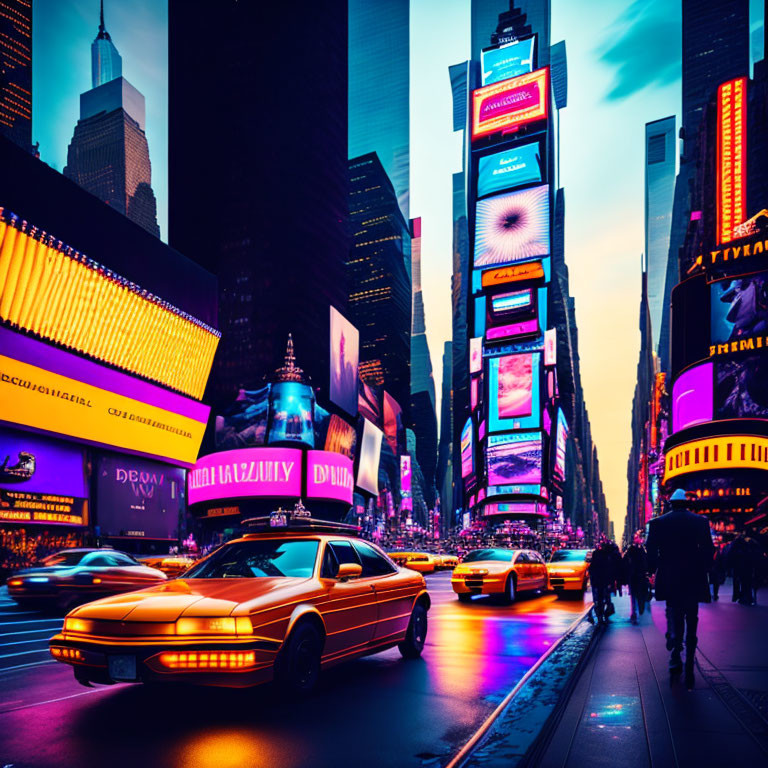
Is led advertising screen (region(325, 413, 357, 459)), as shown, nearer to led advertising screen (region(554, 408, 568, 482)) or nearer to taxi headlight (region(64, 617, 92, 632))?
led advertising screen (region(554, 408, 568, 482))

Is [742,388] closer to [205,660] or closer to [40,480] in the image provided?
[40,480]

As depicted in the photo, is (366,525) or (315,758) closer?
(315,758)

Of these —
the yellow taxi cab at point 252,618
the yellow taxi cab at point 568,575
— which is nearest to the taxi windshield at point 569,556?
the yellow taxi cab at point 568,575

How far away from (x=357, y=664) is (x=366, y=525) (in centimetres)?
10001

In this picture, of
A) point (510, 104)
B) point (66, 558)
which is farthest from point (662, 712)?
point (510, 104)

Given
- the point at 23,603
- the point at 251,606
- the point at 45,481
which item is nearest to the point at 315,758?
the point at 251,606

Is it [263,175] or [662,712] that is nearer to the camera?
[662,712]

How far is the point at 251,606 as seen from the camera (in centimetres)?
612

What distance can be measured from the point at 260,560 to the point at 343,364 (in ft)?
296

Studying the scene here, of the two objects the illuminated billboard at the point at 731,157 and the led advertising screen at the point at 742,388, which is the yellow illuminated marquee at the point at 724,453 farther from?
the illuminated billboard at the point at 731,157

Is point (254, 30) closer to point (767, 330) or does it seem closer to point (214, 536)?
point (214, 536)

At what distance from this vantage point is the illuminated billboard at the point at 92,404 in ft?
123

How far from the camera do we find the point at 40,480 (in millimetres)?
40062

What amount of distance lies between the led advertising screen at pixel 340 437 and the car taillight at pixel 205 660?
83.8 meters
